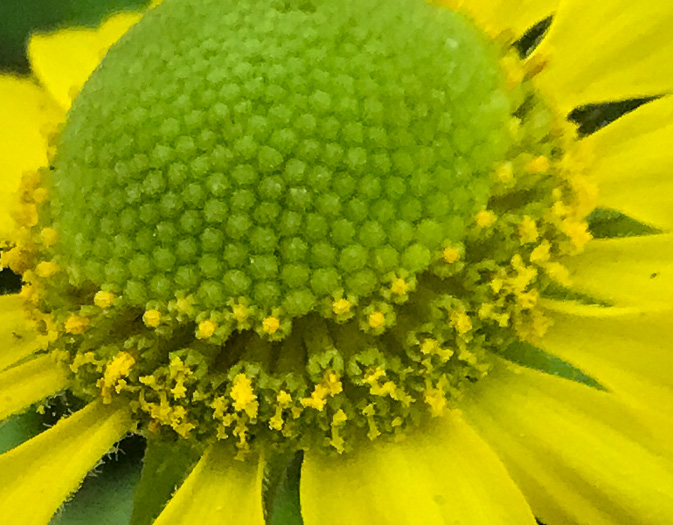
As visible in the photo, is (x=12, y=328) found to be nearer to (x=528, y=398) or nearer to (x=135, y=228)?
(x=135, y=228)

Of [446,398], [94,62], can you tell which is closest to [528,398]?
[446,398]

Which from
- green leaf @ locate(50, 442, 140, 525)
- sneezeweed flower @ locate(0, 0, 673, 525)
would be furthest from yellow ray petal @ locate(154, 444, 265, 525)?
green leaf @ locate(50, 442, 140, 525)

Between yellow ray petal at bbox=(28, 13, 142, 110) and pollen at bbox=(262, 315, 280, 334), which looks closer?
pollen at bbox=(262, 315, 280, 334)

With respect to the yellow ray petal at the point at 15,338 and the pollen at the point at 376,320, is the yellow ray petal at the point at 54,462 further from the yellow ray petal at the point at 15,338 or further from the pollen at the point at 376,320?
the pollen at the point at 376,320

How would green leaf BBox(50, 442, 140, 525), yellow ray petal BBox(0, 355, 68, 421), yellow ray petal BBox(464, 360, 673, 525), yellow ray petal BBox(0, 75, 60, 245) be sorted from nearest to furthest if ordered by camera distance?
yellow ray petal BBox(464, 360, 673, 525) → yellow ray petal BBox(0, 355, 68, 421) → yellow ray petal BBox(0, 75, 60, 245) → green leaf BBox(50, 442, 140, 525)

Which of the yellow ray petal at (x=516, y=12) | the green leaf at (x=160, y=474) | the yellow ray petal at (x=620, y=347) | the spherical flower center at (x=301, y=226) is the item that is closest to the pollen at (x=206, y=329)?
the spherical flower center at (x=301, y=226)

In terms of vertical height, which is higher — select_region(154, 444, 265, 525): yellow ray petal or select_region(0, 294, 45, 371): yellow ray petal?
select_region(0, 294, 45, 371): yellow ray petal

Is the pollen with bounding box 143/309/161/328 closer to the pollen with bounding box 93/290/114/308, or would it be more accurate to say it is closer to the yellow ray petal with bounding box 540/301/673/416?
the pollen with bounding box 93/290/114/308
